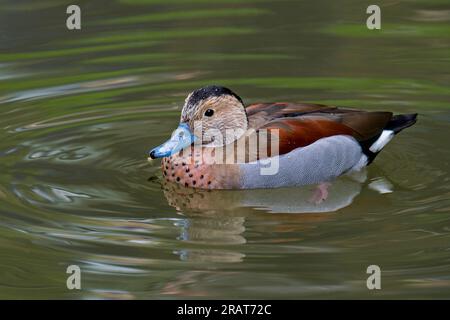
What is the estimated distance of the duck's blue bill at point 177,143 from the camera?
33.6ft

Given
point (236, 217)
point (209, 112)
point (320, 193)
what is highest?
point (209, 112)

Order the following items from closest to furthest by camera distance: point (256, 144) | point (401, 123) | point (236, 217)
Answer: point (236, 217)
point (256, 144)
point (401, 123)

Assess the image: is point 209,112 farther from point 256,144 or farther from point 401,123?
point 401,123

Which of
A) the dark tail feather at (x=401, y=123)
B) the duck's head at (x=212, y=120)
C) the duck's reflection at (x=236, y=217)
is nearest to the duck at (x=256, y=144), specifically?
the duck's head at (x=212, y=120)

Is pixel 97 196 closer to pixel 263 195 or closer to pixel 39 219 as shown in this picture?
pixel 39 219

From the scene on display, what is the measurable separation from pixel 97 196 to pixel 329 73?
4.16 meters

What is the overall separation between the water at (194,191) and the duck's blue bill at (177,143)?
1.14 ft

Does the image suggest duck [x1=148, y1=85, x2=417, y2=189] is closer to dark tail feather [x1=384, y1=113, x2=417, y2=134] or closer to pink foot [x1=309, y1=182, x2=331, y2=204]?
pink foot [x1=309, y1=182, x2=331, y2=204]

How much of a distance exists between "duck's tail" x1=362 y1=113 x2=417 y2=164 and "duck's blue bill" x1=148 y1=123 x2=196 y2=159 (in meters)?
1.65

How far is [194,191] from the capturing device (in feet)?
34.1

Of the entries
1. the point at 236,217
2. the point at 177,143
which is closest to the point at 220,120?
→ the point at 177,143

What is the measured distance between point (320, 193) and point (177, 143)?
1322 mm

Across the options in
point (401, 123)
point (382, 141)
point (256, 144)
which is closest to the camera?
point (256, 144)

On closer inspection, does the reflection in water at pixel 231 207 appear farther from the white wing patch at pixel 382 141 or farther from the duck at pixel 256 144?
the white wing patch at pixel 382 141
